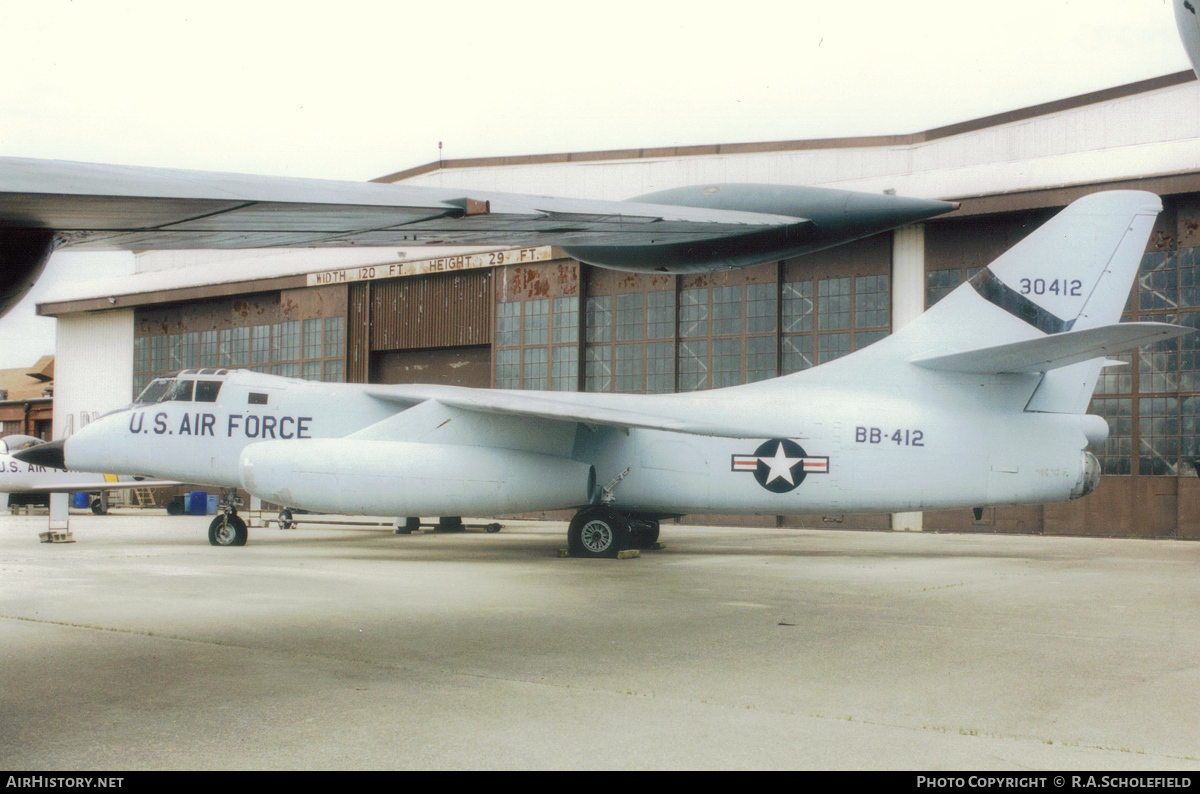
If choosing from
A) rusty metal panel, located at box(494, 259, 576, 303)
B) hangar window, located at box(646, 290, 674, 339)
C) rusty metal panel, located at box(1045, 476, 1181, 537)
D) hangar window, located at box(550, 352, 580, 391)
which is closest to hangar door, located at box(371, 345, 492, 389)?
rusty metal panel, located at box(494, 259, 576, 303)

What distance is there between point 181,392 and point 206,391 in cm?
39

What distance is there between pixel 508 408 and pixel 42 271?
7.50 m

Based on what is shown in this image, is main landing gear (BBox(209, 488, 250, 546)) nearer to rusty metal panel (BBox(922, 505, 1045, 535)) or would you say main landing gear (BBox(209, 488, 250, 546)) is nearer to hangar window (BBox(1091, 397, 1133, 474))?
rusty metal panel (BBox(922, 505, 1045, 535))

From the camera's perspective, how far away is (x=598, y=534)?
13367 mm

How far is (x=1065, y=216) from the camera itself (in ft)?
40.8

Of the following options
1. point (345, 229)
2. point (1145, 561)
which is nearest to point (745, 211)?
point (345, 229)

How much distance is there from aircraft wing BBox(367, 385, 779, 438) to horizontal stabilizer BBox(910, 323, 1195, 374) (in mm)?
2567

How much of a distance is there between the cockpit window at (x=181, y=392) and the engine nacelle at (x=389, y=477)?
288cm

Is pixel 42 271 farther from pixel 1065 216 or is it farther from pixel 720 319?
pixel 720 319

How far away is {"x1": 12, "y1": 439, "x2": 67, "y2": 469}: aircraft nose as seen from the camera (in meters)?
14.7

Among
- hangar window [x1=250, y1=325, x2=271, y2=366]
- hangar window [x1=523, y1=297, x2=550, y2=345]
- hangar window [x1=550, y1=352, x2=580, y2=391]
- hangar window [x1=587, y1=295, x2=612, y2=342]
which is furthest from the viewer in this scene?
hangar window [x1=250, y1=325, x2=271, y2=366]

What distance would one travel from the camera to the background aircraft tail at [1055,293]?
12188 mm

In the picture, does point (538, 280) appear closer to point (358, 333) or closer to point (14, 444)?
point (358, 333)

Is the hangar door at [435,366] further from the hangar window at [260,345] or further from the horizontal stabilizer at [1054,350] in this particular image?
the horizontal stabilizer at [1054,350]
